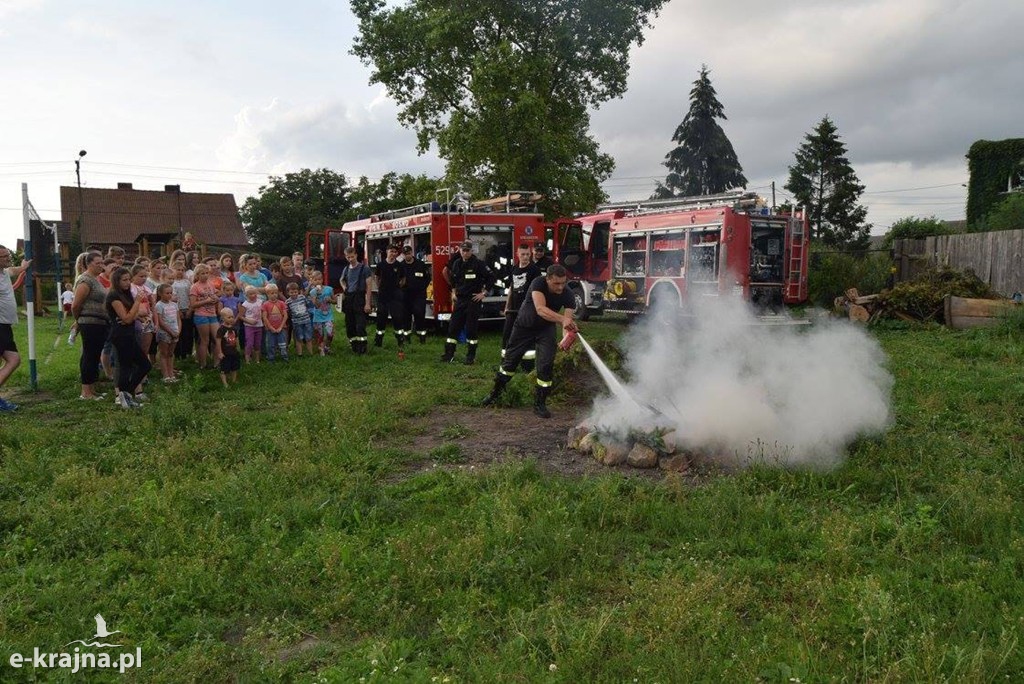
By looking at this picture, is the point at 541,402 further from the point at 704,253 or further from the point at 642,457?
the point at 704,253

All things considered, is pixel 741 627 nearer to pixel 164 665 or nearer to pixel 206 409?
pixel 164 665

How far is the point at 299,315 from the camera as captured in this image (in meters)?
12.4

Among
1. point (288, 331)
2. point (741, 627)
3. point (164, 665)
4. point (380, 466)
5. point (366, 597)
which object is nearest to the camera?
point (164, 665)

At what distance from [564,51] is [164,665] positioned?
26.7 meters

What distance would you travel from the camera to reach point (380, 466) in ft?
21.1

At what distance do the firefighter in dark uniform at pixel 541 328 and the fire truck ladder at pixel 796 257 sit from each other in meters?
9.93

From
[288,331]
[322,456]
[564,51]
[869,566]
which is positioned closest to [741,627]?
[869,566]

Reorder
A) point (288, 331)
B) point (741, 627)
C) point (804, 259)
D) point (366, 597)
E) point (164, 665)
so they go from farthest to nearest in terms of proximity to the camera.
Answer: point (804, 259)
point (288, 331)
point (366, 597)
point (741, 627)
point (164, 665)

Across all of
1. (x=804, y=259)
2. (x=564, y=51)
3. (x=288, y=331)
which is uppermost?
(x=564, y=51)

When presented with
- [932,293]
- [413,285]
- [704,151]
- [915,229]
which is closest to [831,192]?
[704,151]

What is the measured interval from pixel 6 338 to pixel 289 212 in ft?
187

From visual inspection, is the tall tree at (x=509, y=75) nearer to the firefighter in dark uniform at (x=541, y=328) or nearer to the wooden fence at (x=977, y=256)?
the wooden fence at (x=977, y=256)

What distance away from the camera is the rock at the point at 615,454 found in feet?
21.2

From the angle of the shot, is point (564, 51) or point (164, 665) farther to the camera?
point (564, 51)
